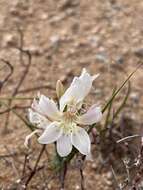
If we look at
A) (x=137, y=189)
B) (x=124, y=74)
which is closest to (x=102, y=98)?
(x=124, y=74)

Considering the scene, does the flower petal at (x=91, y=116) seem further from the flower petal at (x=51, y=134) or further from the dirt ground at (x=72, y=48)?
the dirt ground at (x=72, y=48)

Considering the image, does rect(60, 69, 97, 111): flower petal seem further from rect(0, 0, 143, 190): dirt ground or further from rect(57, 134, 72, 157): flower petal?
rect(0, 0, 143, 190): dirt ground

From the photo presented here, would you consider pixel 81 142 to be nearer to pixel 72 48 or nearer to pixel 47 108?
pixel 47 108

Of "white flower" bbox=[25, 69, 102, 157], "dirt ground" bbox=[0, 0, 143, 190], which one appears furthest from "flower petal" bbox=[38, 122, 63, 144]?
"dirt ground" bbox=[0, 0, 143, 190]

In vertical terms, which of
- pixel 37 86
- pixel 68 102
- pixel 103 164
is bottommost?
pixel 103 164

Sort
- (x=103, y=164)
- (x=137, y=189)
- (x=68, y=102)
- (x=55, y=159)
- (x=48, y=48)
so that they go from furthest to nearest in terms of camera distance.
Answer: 1. (x=48, y=48)
2. (x=103, y=164)
3. (x=55, y=159)
4. (x=137, y=189)
5. (x=68, y=102)

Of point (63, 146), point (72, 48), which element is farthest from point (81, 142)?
point (72, 48)

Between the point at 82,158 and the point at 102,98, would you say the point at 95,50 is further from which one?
the point at 82,158
